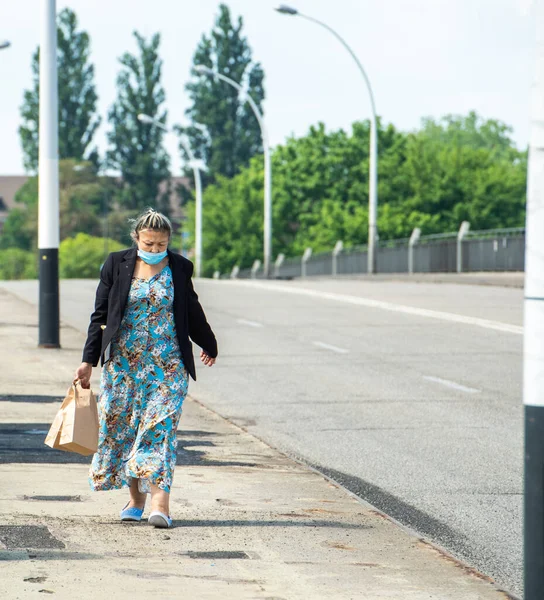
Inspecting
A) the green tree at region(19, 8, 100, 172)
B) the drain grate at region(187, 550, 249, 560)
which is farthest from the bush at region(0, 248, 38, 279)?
the drain grate at region(187, 550, 249, 560)

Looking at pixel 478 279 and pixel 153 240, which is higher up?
pixel 153 240

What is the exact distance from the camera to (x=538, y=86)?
142 inches

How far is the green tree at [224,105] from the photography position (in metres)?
103

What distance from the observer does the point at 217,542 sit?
20.1ft

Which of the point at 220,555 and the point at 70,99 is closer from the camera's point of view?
the point at 220,555

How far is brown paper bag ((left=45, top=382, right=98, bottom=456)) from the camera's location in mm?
6527

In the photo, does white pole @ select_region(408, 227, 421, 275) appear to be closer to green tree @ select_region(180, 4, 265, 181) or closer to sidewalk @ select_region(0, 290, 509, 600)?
sidewalk @ select_region(0, 290, 509, 600)

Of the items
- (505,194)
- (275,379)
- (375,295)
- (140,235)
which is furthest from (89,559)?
Result: (505,194)

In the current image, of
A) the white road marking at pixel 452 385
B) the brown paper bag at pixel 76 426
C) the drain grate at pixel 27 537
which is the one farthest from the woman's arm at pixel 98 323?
the white road marking at pixel 452 385

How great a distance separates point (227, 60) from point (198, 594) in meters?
100.0

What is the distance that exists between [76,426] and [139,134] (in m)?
104

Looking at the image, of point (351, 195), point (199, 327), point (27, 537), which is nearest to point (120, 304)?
point (199, 327)

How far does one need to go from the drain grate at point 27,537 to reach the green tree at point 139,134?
3926 inches

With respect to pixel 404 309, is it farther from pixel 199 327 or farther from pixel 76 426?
pixel 76 426
